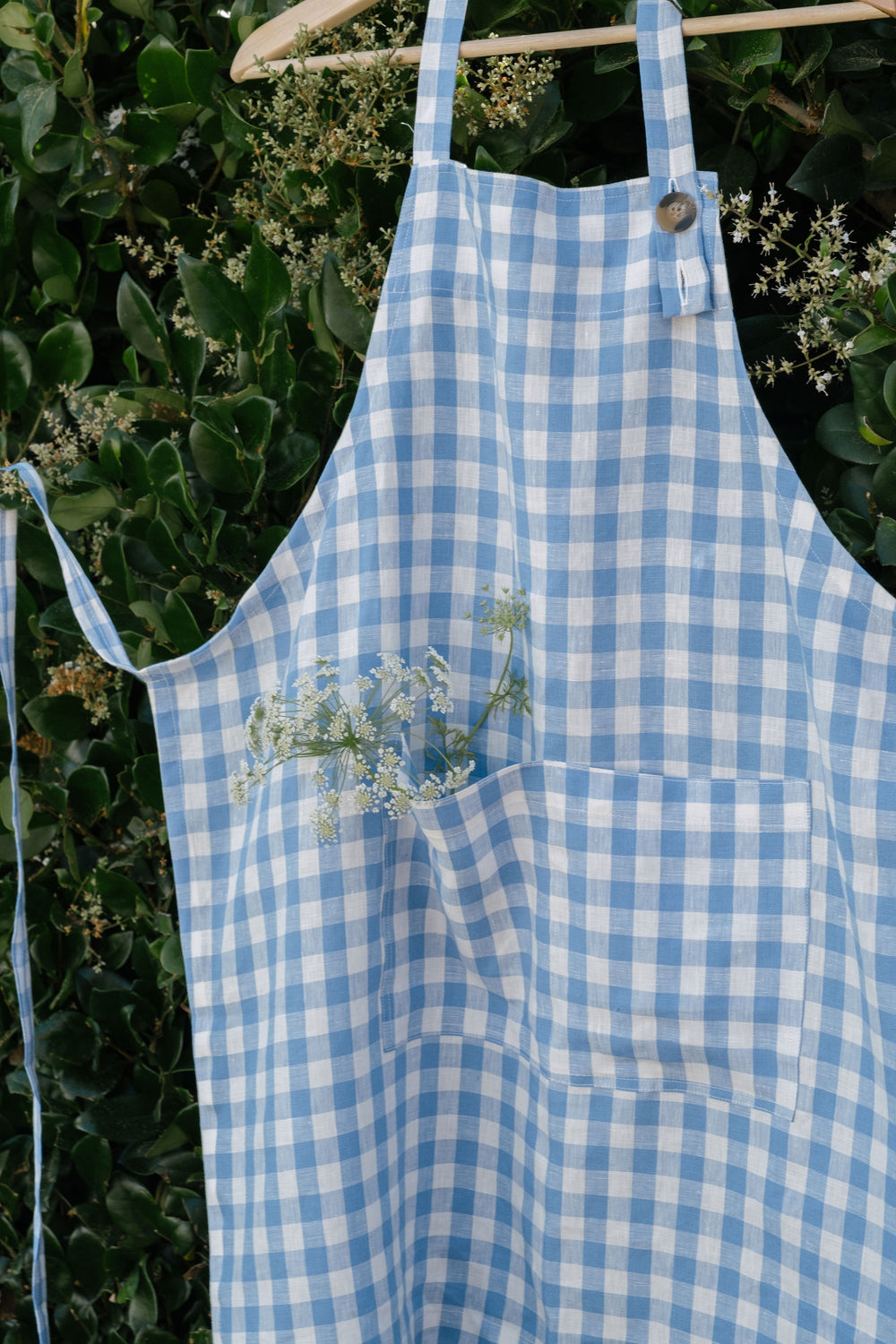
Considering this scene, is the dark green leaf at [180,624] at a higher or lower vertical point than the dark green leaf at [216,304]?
lower

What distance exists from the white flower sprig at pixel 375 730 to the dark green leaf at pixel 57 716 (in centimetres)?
45

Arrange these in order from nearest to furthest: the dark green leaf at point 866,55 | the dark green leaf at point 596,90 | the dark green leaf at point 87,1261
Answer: the dark green leaf at point 866,55, the dark green leaf at point 596,90, the dark green leaf at point 87,1261

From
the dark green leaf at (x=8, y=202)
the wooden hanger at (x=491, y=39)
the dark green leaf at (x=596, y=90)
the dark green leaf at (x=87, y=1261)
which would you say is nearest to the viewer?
the wooden hanger at (x=491, y=39)

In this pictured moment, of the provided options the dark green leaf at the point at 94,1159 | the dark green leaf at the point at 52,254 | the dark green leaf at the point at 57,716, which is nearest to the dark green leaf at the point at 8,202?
the dark green leaf at the point at 52,254

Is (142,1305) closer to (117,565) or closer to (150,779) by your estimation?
(150,779)

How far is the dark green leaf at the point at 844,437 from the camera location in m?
0.82

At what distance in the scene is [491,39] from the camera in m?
0.85

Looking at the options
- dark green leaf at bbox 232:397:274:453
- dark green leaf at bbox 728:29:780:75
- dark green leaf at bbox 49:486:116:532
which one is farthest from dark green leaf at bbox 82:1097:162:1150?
dark green leaf at bbox 728:29:780:75

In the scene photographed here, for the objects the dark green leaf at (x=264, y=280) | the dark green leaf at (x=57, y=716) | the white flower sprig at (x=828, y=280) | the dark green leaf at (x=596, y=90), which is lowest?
the dark green leaf at (x=57, y=716)

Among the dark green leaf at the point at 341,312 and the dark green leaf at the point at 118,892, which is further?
the dark green leaf at the point at 118,892

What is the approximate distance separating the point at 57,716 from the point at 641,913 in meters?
0.73

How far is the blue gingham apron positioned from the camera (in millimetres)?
782

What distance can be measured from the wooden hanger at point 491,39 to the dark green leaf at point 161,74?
0.15 metres

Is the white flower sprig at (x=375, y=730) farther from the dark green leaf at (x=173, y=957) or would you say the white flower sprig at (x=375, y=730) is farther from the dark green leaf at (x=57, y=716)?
the dark green leaf at (x=57, y=716)
